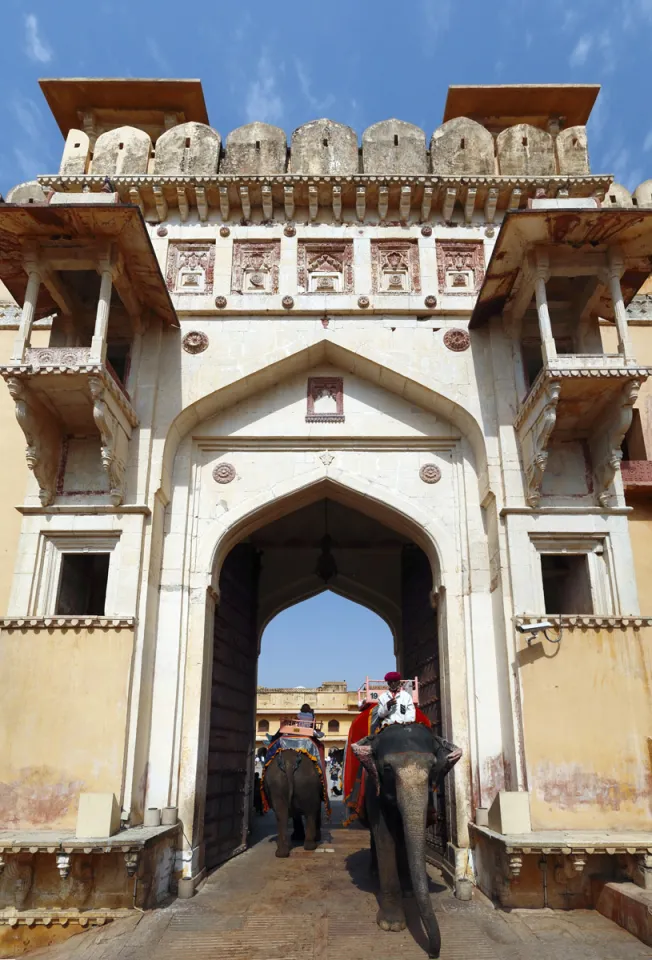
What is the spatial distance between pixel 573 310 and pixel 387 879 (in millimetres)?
6715

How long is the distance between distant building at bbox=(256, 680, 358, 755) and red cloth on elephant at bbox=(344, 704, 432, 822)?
23394 millimetres

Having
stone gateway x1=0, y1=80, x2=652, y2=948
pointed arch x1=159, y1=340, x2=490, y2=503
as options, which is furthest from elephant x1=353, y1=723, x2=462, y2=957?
pointed arch x1=159, y1=340, x2=490, y2=503

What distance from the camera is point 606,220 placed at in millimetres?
7688

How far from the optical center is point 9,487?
9.55 meters

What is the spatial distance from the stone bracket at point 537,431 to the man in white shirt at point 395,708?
2.71 metres

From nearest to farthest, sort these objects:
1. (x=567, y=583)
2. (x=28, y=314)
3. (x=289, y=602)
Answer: (x=28, y=314) < (x=567, y=583) < (x=289, y=602)

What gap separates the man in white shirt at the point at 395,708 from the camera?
6.67 meters

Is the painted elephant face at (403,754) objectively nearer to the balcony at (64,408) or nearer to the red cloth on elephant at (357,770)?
the red cloth on elephant at (357,770)

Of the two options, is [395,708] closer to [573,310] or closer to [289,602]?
[573,310]

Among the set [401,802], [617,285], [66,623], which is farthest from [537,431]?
[66,623]

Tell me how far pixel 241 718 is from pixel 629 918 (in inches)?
233

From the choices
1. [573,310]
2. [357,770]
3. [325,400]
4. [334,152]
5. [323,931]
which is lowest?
[323,931]

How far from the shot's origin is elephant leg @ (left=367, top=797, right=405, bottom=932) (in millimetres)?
6000

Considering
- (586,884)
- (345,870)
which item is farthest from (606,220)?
(345,870)
